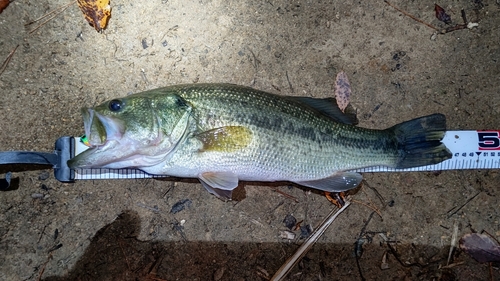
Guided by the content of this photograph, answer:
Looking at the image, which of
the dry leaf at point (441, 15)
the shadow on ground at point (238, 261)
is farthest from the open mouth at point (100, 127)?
the dry leaf at point (441, 15)

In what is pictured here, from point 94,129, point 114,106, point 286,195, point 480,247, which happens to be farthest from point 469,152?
point 94,129

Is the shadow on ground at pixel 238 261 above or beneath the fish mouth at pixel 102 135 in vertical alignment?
beneath

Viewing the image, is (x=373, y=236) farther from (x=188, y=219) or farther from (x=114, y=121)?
(x=114, y=121)

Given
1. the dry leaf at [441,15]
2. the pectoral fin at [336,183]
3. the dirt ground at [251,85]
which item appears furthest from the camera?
the dry leaf at [441,15]

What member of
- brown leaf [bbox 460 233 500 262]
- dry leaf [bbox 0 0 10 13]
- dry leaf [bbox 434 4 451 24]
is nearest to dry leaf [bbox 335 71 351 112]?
dry leaf [bbox 434 4 451 24]

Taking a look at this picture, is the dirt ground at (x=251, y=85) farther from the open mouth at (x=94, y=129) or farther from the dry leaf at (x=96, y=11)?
the open mouth at (x=94, y=129)

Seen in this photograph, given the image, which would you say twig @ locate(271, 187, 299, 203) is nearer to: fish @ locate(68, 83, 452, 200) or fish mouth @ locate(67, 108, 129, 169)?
fish @ locate(68, 83, 452, 200)

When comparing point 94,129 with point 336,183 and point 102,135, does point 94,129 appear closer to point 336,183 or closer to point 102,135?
point 102,135
